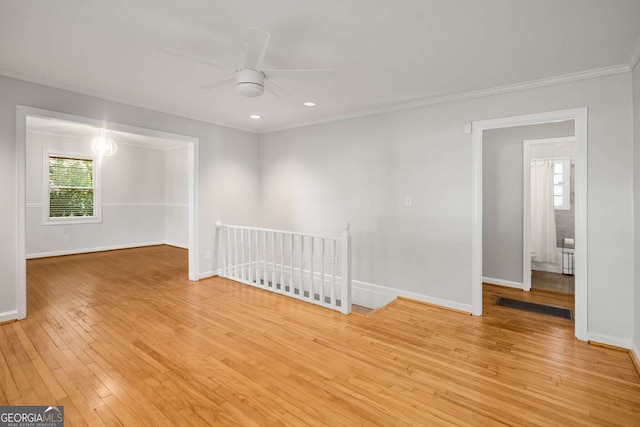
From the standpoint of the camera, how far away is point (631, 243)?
2703 millimetres

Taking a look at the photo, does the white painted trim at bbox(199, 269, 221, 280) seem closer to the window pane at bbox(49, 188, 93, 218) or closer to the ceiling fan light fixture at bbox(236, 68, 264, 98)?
the ceiling fan light fixture at bbox(236, 68, 264, 98)

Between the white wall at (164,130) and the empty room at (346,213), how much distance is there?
0.02 metres

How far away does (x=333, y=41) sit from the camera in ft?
7.77

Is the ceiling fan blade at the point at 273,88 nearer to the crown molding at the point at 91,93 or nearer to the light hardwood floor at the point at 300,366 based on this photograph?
the light hardwood floor at the point at 300,366

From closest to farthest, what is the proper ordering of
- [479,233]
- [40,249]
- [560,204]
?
[479,233] → [560,204] → [40,249]

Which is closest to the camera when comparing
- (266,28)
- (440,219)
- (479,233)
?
(266,28)

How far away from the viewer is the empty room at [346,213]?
78.9 inches

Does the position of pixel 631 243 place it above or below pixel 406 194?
below

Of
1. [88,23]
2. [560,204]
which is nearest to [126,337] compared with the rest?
[88,23]

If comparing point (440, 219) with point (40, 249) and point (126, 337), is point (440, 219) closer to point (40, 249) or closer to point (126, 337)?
point (126, 337)

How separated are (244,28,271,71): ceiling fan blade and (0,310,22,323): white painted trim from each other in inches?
136

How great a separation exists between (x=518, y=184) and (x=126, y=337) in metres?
5.29

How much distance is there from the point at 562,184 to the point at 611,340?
3963 mm

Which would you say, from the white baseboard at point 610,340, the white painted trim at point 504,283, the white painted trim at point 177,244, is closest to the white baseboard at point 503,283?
the white painted trim at point 504,283
